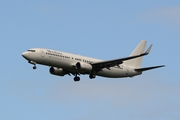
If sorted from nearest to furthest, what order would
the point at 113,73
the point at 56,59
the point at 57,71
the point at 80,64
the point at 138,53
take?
the point at 56,59 → the point at 80,64 → the point at 57,71 → the point at 113,73 → the point at 138,53

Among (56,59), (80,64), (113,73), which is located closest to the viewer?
(56,59)

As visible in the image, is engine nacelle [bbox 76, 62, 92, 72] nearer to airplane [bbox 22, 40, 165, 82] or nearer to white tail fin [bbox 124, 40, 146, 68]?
airplane [bbox 22, 40, 165, 82]

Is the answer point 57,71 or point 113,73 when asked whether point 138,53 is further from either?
point 57,71

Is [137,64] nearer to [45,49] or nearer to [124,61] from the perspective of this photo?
[124,61]

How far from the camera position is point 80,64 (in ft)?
312

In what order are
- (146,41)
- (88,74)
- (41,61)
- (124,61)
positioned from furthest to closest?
(146,41), (124,61), (88,74), (41,61)

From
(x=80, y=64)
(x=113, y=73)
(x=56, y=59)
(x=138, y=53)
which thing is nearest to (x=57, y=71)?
(x=80, y=64)

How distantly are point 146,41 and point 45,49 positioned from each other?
2545 cm

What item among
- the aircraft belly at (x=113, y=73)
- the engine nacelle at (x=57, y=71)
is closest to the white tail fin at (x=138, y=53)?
the aircraft belly at (x=113, y=73)

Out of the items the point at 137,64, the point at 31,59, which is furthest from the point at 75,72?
the point at 137,64

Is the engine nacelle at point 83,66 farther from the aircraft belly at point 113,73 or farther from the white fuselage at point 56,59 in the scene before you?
the aircraft belly at point 113,73

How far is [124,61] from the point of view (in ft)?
345

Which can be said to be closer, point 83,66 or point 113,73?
point 83,66

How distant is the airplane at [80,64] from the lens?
9206cm
